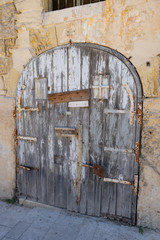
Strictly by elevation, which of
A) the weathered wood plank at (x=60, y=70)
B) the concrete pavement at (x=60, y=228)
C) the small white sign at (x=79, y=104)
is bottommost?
the concrete pavement at (x=60, y=228)

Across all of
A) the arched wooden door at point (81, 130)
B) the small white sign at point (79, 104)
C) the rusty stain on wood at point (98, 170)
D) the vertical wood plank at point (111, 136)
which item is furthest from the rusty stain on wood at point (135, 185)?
the small white sign at point (79, 104)

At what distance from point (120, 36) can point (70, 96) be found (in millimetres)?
980

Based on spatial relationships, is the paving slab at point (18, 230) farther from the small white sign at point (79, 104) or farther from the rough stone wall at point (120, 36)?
the small white sign at point (79, 104)

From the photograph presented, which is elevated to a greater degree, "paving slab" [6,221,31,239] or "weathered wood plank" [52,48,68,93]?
"weathered wood plank" [52,48,68,93]

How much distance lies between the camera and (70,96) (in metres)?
2.29

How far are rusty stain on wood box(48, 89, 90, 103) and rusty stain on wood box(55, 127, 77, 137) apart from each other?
1.31ft

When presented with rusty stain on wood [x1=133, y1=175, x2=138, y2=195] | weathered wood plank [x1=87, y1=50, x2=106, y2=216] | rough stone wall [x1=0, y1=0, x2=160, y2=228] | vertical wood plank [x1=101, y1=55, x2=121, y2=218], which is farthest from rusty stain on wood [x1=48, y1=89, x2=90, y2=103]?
rusty stain on wood [x1=133, y1=175, x2=138, y2=195]

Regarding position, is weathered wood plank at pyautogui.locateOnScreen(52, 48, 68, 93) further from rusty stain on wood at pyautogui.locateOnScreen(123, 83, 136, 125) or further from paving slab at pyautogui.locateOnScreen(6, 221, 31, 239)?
paving slab at pyautogui.locateOnScreen(6, 221, 31, 239)

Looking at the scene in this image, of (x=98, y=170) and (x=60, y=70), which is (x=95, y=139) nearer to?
(x=98, y=170)

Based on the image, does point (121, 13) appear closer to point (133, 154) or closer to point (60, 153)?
point (133, 154)

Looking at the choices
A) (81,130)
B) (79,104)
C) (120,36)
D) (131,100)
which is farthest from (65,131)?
(120,36)

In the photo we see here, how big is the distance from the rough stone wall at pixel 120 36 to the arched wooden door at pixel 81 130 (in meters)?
0.11

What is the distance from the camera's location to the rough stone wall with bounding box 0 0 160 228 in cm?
191

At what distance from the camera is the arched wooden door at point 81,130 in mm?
2094
